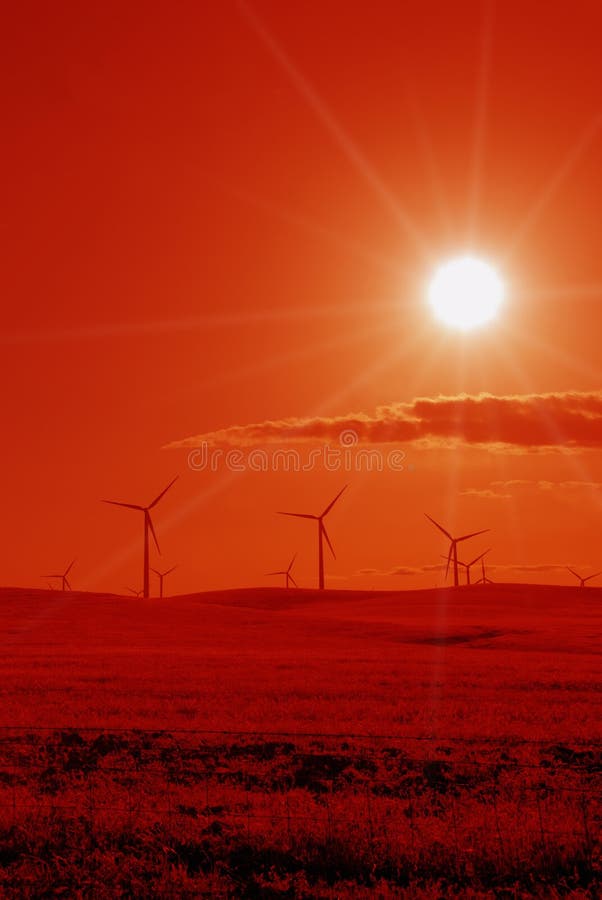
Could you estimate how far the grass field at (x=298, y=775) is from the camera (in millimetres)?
11875

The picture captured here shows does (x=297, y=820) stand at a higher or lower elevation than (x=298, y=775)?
lower

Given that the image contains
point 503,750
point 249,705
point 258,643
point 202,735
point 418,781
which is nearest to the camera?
point 418,781

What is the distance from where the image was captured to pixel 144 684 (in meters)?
32.4

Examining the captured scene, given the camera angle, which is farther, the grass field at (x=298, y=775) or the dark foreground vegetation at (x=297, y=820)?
the grass field at (x=298, y=775)

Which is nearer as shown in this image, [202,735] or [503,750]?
[503,750]

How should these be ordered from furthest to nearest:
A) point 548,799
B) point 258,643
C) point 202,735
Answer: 1. point 258,643
2. point 202,735
3. point 548,799

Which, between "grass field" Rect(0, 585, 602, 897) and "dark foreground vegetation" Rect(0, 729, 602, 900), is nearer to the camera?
"dark foreground vegetation" Rect(0, 729, 602, 900)

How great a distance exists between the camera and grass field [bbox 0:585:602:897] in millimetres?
11875

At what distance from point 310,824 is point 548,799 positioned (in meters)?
3.78

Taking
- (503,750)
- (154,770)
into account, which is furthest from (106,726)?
(503,750)

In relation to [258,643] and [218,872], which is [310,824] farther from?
[258,643]

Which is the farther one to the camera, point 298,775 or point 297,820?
point 298,775

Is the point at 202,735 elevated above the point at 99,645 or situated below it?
below

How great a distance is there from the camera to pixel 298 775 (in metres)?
17.7
